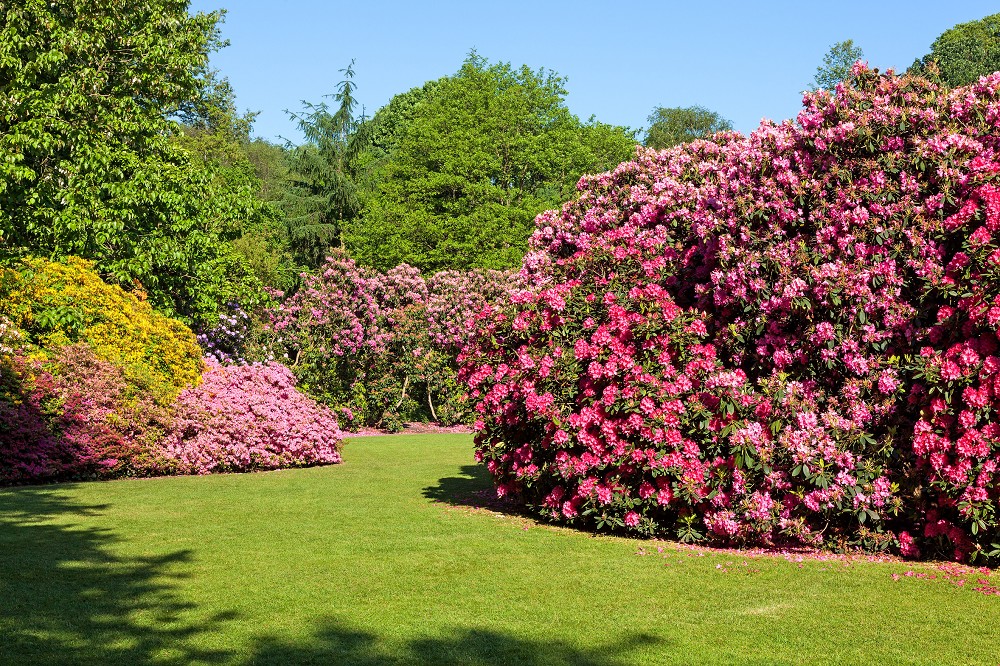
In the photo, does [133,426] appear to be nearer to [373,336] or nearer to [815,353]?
[373,336]

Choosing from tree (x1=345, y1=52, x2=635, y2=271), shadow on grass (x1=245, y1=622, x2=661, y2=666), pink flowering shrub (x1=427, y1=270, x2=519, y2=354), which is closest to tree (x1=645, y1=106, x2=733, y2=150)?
tree (x1=345, y1=52, x2=635, y2=271)

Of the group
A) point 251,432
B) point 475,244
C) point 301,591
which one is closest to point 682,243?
point 301,591

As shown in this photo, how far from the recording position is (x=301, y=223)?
44281 mm

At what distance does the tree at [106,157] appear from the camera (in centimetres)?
1967

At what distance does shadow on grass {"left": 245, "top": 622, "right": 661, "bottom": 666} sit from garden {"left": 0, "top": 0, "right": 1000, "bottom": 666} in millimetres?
27

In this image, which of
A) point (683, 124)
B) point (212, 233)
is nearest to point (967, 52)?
point (683, 124)

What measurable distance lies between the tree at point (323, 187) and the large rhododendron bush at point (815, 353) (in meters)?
34.3

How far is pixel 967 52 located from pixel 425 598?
55.0m

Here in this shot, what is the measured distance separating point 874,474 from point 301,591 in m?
5.50

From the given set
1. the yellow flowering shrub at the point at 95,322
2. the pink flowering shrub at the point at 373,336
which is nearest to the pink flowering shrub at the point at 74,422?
the yellow flowering shrub at the point at 95,322

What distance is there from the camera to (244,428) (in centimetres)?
1686

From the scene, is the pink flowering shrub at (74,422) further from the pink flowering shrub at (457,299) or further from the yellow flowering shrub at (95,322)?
the pink flowering shrub at (457,299)

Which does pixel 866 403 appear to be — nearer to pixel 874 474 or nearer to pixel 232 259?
pixel 874 474

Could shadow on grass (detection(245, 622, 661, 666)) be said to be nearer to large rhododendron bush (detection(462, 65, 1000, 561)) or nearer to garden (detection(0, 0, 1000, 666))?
garden (detection(0, 0, 1000, 666))
